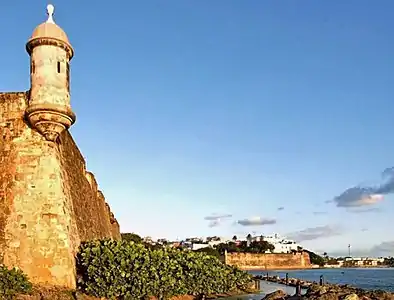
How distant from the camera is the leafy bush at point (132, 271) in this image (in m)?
18.9

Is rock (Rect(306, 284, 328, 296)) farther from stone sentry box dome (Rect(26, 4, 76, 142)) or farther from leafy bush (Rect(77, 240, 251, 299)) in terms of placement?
stone sentry box dome (Rect(26, 4, 76, 142))

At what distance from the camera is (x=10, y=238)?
60.7 ft

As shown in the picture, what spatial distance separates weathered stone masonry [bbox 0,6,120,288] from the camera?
60.2ft

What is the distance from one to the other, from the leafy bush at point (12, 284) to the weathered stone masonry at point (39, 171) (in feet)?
2.35

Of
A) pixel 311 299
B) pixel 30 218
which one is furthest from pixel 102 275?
pixel 311 299

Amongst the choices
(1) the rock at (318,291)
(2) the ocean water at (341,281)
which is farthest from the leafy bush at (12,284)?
(1) the rock at (318,291)

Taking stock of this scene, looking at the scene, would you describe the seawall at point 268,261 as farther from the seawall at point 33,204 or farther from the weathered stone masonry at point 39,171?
the weathered stone masonry at point 39,171

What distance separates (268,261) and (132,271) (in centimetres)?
10867

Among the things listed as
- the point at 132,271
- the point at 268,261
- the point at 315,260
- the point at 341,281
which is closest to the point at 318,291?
the point at 132,271

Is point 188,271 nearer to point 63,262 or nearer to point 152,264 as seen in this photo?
point 152,264

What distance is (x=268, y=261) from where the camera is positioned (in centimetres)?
12406

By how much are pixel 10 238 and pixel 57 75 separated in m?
5.89

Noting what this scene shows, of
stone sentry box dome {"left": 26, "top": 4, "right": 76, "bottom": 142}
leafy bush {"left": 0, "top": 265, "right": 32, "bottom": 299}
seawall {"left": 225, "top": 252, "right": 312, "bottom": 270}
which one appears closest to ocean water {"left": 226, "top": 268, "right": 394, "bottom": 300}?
seawall {"left": 225, "top": 252, "right": 312, "bottom": 270}

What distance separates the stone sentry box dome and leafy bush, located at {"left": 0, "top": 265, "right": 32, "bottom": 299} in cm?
479
